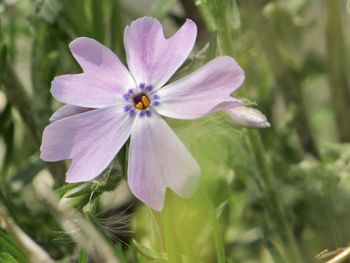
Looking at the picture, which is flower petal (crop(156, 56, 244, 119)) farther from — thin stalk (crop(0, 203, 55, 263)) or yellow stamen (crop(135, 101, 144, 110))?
thin stalk (crop(0, 203, 55, 263))

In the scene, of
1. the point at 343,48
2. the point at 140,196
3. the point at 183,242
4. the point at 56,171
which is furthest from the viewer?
→ the point at 343,48

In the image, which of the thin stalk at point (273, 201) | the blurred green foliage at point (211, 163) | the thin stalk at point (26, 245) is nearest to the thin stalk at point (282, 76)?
the blurred green foliage at point (211, 163)

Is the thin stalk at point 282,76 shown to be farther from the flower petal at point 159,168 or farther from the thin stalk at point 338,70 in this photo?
the flower petal at point 159,168

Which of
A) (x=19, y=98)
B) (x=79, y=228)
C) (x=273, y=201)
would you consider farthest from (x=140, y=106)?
(x=19, y=98)

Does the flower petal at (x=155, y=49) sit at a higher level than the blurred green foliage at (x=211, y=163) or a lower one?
higher

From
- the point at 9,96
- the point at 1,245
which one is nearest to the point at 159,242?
the point at 1,245

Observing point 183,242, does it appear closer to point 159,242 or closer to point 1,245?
point 159,242

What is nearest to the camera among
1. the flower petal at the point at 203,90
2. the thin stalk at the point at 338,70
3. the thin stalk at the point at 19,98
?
the flower petal at the point at 203,90

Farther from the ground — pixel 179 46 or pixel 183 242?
pixel 179 46

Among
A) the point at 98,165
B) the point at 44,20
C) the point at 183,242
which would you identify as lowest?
the point at 183,242

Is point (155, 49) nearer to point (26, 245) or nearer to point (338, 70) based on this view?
point (26, 245)
